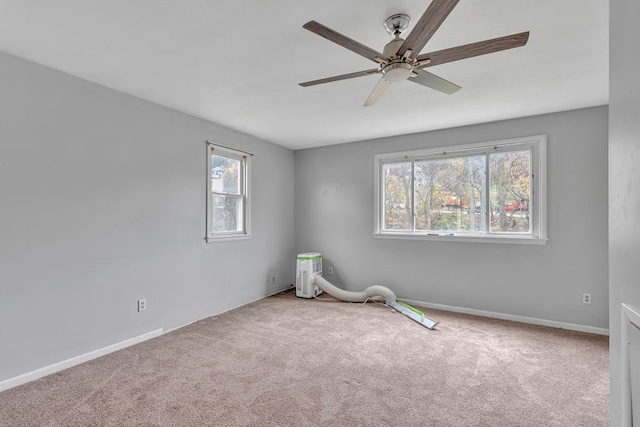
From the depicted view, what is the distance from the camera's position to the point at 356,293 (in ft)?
14.8

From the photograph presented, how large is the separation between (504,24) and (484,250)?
2.74 m

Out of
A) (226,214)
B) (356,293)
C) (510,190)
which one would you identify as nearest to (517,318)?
(510,190)

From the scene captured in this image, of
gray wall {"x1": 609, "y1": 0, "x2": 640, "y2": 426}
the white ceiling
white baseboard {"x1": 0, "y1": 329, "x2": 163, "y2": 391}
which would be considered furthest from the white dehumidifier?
gray wall {"x1": 609, "y1": 0, "x2": 640, "y2": 426}

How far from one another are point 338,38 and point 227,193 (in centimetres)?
297

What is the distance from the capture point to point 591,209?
11.0 feet

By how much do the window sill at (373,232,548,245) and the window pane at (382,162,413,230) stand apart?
17cm

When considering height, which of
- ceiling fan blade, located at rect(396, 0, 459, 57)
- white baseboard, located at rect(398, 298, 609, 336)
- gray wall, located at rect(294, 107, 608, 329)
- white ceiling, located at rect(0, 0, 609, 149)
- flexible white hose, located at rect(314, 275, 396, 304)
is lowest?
white baseboard, located at rect(398, 298, 609, 336)

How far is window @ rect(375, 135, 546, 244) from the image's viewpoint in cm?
369

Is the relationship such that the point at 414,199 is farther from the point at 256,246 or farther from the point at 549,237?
the point at 256,246

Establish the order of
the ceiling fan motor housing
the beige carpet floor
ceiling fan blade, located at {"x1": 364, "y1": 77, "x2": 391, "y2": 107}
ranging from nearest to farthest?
the ceiling fan motor housing, the beige carpet floor, ceiling fan blade, located at {"x1": 364, "y1": 77, "x2": 391, "y2": 107}

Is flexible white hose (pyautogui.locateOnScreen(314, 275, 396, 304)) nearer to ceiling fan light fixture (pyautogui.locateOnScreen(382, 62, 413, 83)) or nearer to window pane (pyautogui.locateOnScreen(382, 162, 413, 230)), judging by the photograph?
window pane (pyautogui.locateOnScreen(382, 162, 413, 230))

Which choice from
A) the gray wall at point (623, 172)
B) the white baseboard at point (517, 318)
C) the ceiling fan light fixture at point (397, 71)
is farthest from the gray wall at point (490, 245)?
the gray wall at point (623, 172)

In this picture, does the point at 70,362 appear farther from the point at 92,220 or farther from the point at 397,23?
the point at 397,23

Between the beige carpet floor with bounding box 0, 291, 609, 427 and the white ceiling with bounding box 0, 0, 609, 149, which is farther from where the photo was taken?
the beige carpet floor with bounding box 0, 291, 609, 427
